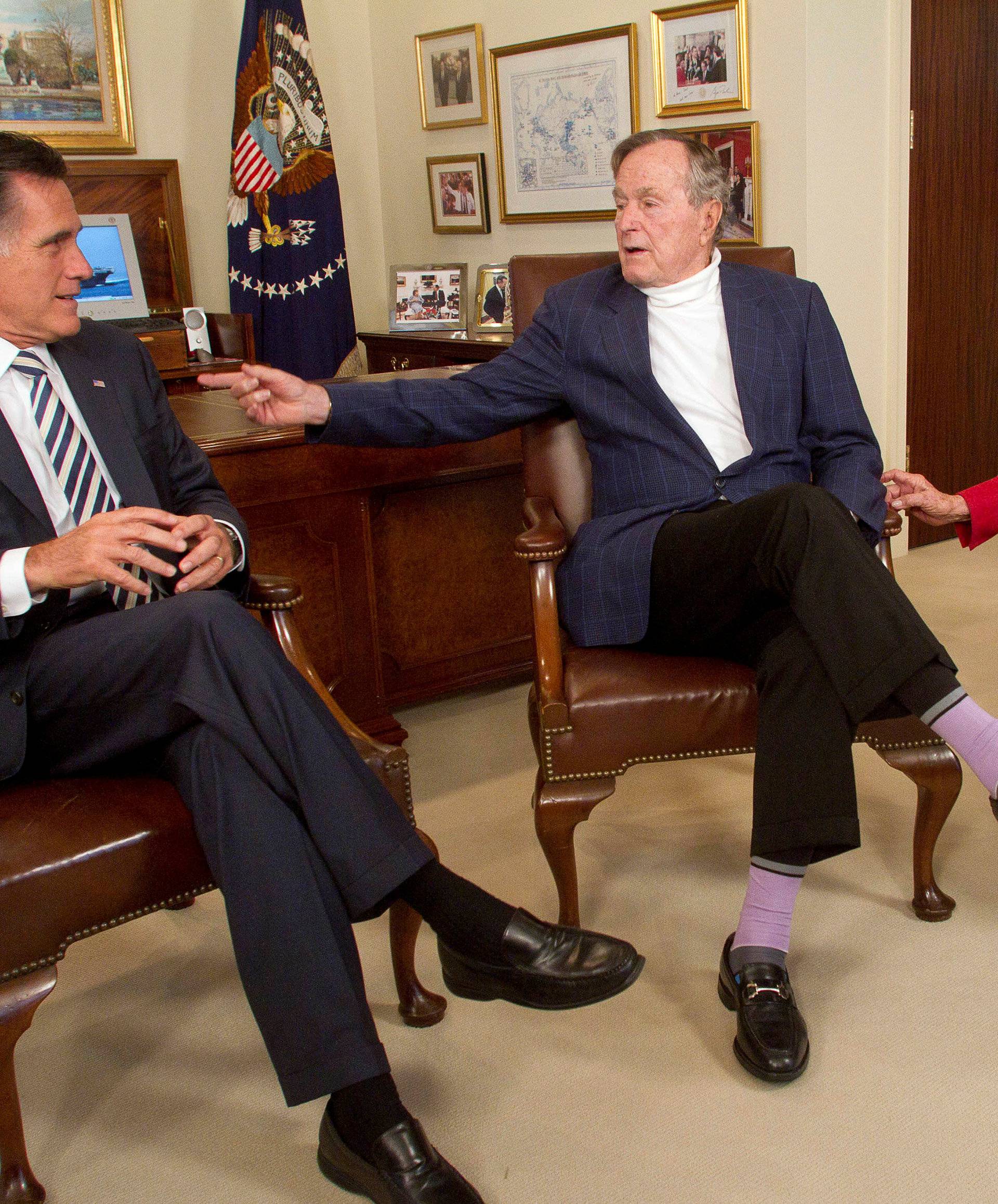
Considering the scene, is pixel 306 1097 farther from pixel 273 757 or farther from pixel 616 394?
pixel 616 394

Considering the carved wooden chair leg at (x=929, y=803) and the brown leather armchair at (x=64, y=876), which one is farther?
the carved wooden chair leg at (x=929, y=803)

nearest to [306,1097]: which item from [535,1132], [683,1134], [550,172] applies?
[535,1132]

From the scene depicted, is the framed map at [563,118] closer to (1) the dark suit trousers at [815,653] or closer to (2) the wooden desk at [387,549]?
(2) the wooden desk at [387,549]

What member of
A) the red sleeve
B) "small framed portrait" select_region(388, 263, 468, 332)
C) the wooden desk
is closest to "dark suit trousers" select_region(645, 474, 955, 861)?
the red sleeve

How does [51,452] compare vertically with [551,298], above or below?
below

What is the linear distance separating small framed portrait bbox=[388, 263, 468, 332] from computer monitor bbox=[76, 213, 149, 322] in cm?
112

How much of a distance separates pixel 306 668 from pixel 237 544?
0.80ft

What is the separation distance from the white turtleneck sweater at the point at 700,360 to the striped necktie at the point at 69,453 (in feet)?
3.59

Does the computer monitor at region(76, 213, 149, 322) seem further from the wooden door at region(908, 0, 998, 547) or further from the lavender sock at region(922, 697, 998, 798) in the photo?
the lavender sock at region(922, 697, 998, 798)

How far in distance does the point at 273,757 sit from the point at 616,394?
44.5 inches

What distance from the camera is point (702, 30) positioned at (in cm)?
420

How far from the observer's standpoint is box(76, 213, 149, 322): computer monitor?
475 cm

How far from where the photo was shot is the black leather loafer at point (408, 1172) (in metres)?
1.56

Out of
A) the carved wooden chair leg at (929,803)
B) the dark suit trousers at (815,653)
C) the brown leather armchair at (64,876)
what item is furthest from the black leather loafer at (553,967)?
the carved wooden chair leg at (929,803)
